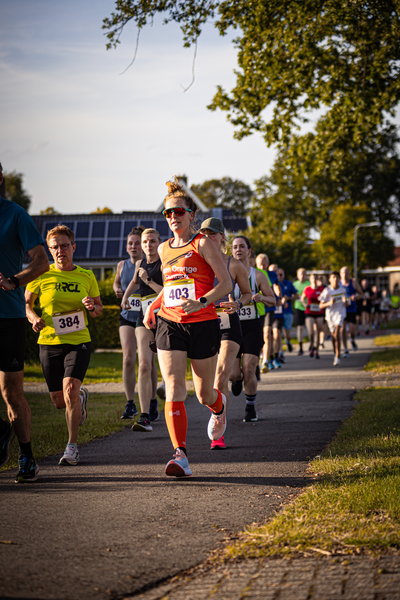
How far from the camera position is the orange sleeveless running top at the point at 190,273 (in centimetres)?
533

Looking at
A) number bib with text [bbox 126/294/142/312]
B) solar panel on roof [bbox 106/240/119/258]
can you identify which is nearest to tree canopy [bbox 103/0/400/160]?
number bib with text [bbox 126/294/142/312]

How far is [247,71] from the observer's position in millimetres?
16078

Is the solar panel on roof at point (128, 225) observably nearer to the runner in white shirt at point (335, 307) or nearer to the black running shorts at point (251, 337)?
the runner in white shirt at point (335, 307)

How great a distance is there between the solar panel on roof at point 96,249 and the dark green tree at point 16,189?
2169 centimetres

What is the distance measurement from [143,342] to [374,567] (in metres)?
5.16

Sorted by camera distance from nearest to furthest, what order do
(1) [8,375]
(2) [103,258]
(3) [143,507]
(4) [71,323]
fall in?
(3) [143,507] → (1) [8,375] → (4) [71,323] → (2) [103,258]

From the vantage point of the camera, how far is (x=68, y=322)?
618 centimetres

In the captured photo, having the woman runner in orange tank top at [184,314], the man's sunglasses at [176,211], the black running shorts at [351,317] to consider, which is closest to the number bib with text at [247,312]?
the woman runner in orange tank top at [184,314]

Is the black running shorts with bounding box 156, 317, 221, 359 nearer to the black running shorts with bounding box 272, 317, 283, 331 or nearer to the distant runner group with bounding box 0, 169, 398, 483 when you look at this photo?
the distant runner group with bounding box 0, 169, 398, 483

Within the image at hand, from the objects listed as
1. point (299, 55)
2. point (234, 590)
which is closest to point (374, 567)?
point (234, 590)

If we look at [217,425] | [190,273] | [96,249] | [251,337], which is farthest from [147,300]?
[96,249]

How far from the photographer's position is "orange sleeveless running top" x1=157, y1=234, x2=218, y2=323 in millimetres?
5328

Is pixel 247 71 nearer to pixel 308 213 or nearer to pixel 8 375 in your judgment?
pixel 8 375

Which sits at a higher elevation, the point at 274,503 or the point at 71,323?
the point at 71,323
